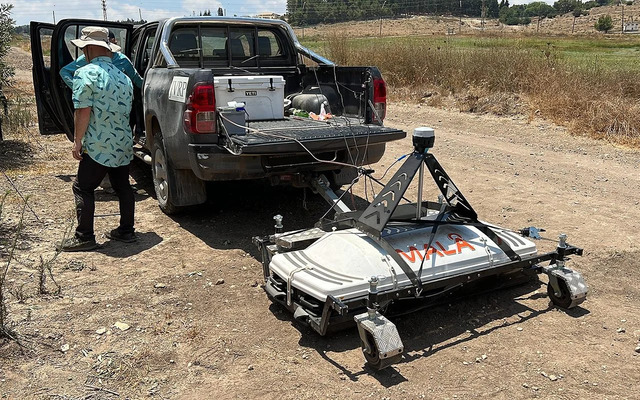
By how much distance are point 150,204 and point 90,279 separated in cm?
222

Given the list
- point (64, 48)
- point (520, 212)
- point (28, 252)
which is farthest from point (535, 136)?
point (28, 252)

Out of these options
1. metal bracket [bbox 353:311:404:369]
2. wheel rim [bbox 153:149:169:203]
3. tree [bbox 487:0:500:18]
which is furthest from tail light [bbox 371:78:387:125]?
tree [bbox 487:0:500:18]

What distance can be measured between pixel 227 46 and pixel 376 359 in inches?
181

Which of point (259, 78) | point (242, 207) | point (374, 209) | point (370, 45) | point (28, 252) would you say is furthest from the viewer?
point (370, 45)

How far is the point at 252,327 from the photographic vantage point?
3.74 m

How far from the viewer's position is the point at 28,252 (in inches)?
193

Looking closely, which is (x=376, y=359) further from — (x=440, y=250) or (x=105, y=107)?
(x=105, y=107)

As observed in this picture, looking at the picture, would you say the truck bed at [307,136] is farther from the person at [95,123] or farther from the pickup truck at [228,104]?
the person at [95,123]

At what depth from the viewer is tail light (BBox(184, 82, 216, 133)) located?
4.82 metres

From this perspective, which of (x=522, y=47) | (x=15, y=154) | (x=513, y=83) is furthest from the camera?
(x=522, y=47)

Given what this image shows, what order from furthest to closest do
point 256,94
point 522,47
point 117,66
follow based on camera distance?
point 522,47
point 117,66
point 256,94

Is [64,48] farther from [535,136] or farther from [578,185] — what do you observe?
[535,136]

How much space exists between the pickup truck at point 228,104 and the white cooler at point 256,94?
10 millimetres

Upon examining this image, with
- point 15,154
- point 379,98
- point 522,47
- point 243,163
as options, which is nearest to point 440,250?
point 243,163
